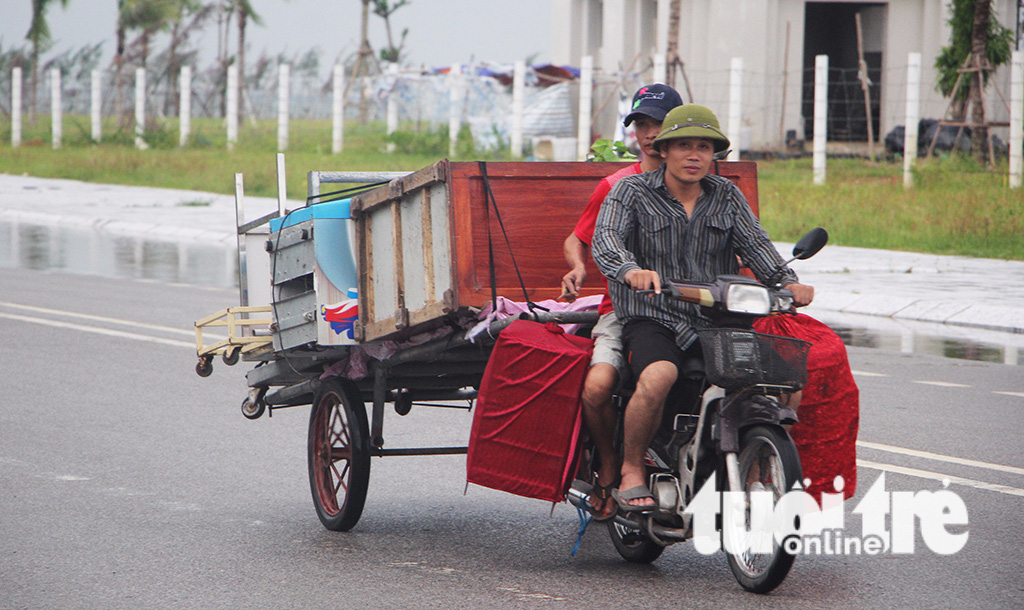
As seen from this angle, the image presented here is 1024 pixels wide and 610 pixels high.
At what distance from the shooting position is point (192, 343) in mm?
10805

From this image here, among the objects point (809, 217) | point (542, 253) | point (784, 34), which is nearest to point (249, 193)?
point (809, 217)

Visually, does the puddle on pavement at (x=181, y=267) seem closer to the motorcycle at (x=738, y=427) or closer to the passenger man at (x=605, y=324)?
the passenger man at (x=605, y=324)

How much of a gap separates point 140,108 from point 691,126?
33211 millimetres

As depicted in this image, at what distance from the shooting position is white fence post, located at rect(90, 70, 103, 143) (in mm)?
36156

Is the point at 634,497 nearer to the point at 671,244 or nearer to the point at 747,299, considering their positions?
the point at 747,299

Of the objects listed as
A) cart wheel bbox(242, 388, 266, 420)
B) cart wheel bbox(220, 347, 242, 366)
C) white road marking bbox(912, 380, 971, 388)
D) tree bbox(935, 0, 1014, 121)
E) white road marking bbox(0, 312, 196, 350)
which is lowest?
white road marking bbox(912, 380, 971, 388)

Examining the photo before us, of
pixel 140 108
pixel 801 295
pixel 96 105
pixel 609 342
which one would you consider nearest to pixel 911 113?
pixel 801 295

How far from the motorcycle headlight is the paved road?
1.03 meters

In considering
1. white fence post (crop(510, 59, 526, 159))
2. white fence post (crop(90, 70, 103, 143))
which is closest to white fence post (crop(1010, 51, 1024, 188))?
white fence post (crop(510, 59, 526, 159))

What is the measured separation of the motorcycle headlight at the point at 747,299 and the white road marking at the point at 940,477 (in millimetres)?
2545

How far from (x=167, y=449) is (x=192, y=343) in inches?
145

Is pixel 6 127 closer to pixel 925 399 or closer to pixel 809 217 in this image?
pixel 809 217

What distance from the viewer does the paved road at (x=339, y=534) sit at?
4797 millimetres

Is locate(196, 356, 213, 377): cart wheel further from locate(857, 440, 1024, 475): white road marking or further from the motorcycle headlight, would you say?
locate(857, 440, 1024, 475): white road marking
